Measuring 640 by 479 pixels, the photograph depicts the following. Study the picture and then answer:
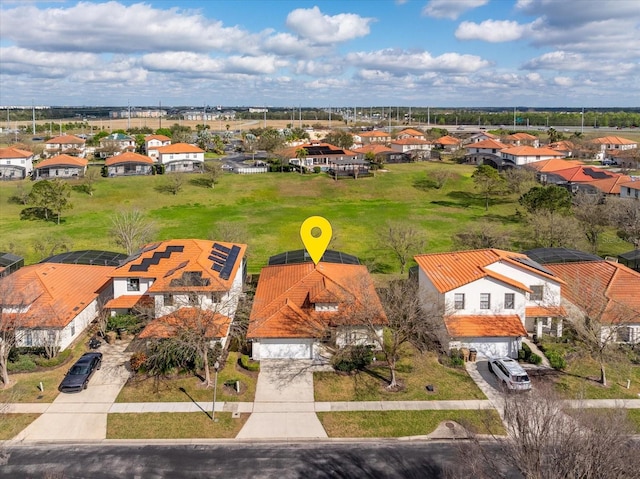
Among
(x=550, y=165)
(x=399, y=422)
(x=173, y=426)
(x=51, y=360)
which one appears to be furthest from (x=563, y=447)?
(x=550, y=165)

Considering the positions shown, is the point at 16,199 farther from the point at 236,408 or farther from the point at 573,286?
the point at 573,286

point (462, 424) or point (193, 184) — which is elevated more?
point (193, 184)

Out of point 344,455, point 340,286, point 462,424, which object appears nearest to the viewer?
point 344,455

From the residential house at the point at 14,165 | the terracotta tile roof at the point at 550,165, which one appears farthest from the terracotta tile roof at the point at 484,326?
the residential house at the point at 14,165

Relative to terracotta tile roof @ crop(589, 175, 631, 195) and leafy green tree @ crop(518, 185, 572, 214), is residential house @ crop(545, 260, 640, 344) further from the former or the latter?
terracotta tile roof @ crop(589, 175, 631, 195)

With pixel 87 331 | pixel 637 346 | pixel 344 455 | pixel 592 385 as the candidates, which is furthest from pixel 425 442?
pixel 87 331

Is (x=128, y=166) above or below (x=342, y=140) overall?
below

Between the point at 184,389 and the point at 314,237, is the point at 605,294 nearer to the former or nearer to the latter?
the point at 314,237

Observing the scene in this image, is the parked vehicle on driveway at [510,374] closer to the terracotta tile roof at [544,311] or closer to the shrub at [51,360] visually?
the terracotta tile roof at [544,311]
